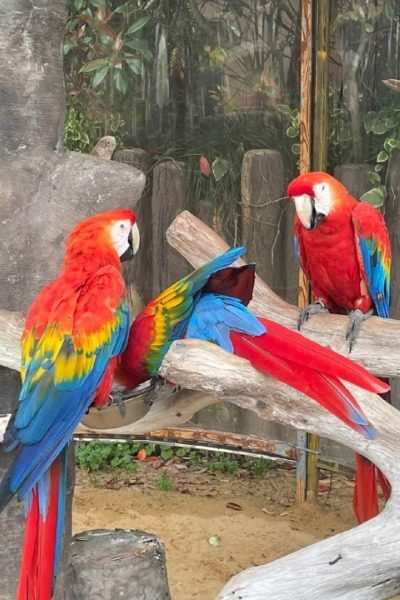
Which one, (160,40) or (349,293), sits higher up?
(160,40)

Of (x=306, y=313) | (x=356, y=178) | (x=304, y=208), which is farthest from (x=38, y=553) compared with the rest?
(x=356, y=178)

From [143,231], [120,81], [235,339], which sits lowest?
[143,231]

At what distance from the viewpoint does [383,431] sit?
1251mm

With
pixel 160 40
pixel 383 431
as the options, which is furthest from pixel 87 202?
pixel 160 40

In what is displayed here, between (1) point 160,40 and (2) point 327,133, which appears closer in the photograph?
(2) point 327,133

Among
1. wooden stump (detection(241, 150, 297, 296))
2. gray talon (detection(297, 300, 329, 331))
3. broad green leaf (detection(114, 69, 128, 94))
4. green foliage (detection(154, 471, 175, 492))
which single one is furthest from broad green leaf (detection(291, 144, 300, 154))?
green foliage (detection(154, 471, 175, 492))

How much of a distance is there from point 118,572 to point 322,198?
91 centimetres

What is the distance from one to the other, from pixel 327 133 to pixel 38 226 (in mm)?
1399

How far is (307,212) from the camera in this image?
185 centimetres

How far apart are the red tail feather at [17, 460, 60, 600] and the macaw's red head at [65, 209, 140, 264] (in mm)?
369

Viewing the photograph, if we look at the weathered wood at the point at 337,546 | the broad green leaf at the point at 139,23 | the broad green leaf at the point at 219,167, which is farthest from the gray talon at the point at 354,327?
the broad green leaf at the point at 139,23

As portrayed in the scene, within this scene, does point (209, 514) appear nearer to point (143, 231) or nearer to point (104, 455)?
point (104, 455)

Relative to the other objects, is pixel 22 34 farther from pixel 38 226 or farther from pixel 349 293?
pixel 349 293

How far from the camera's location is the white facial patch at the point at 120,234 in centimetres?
137
